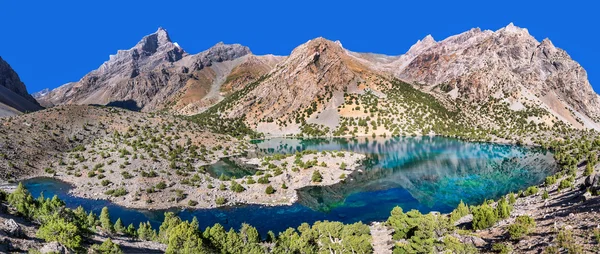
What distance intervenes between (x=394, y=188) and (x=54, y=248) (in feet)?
171

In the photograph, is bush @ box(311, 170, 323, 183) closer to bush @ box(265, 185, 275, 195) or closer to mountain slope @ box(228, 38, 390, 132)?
bush @ box(265, 185, 275, 195)

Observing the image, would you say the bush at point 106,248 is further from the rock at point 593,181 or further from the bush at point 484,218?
the rock at point 593,181

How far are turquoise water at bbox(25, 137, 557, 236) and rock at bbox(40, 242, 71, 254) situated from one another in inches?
901

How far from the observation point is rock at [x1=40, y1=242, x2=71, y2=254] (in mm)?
18366

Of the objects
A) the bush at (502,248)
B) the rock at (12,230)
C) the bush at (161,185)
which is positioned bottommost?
the bush at (502,248)

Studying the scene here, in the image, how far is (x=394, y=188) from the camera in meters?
61.2

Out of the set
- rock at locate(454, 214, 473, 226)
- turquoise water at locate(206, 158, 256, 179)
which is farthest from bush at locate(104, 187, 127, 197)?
rock at locate(454, 214, 473, 226)

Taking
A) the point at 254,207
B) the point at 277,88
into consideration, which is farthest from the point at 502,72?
the point at 254,207

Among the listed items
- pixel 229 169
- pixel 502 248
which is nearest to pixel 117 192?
pixel 229 169

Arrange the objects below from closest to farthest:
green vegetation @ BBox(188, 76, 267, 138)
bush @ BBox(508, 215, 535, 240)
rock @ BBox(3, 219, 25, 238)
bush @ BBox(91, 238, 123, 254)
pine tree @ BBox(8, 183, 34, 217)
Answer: bush @ BBox(91, 238, 123, 254), rock @ BBox(3, 219, 25, 238), bush @ BBox(508, 215, 535, 240), pine tree @ BBox(8, 183, 34, 217), green vegetation @ BBox(188, 76, 267, 138)

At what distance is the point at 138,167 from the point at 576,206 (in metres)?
64.6

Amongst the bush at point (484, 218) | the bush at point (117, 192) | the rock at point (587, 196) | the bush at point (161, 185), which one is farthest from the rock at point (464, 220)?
the bush at point (117, 192)

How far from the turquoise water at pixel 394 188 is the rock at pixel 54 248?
22874 mm

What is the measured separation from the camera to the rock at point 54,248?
1837 cm
